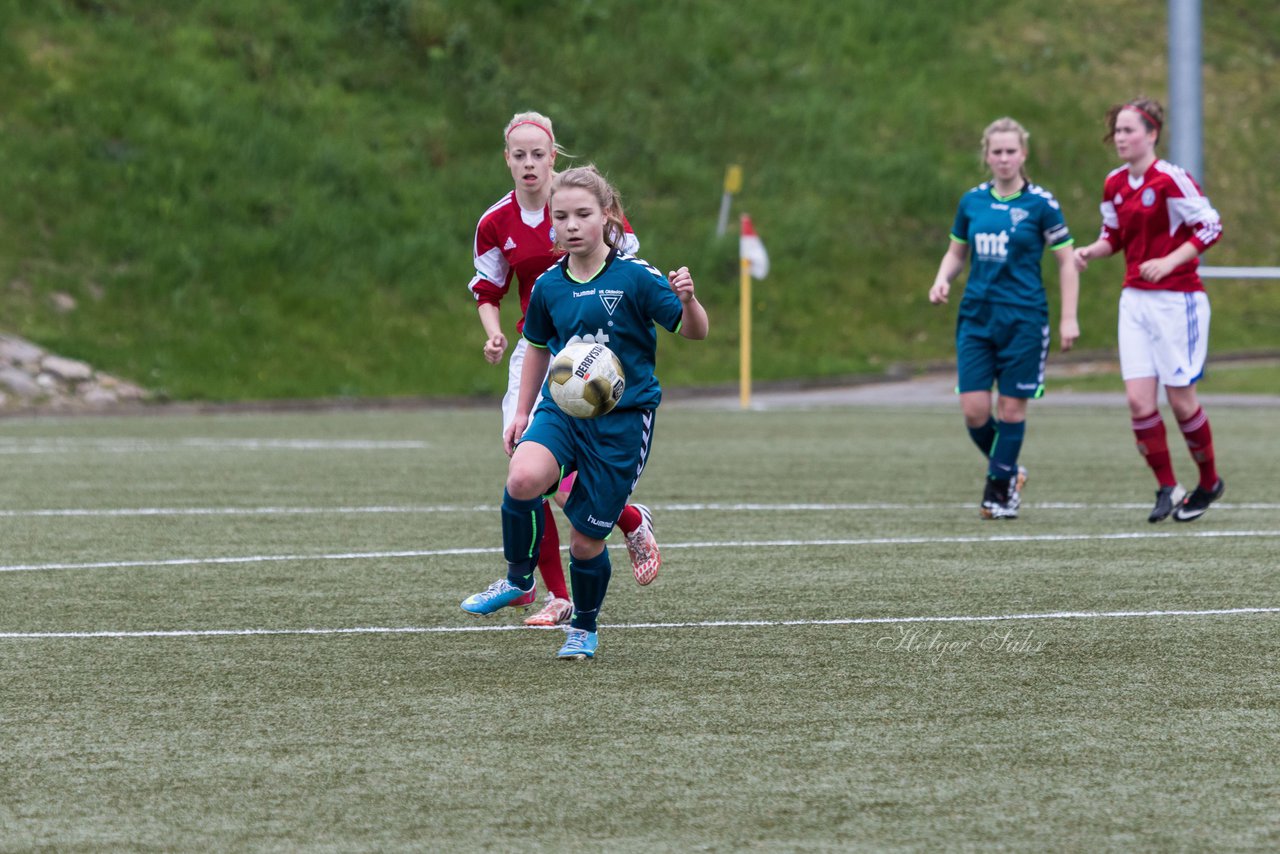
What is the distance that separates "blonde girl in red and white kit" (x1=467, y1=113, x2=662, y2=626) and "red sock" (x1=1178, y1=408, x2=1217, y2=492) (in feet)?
12.6

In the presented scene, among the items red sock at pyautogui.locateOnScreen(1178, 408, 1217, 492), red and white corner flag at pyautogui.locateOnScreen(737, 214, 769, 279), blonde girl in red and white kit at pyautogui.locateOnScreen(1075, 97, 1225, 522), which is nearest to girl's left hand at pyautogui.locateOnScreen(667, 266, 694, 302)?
blonde girl in red and white kit at pyautogui.locateOnScreen(1075, 97, 1225, 522)

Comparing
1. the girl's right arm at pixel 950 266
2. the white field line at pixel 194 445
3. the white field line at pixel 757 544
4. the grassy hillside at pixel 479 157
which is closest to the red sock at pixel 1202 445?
the white field line at pixel 757 544

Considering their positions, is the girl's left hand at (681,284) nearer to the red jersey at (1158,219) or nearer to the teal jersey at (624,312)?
the teal jersey at (624,312)

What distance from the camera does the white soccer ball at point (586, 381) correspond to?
18.6ft

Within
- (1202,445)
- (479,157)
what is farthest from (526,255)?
(479,157)

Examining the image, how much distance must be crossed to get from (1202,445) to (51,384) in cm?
1746

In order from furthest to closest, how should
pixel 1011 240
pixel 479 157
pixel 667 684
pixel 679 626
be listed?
pixel 479 157
pixel 1011 240
pixel 679 626
pixel 667 684

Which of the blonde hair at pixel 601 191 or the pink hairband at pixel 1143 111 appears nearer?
the blonde hair at pixel 601 191

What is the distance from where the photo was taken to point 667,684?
521 centimetres

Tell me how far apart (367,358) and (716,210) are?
8.01 m

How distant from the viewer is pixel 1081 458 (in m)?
13.9

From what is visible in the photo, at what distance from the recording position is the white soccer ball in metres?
5.66

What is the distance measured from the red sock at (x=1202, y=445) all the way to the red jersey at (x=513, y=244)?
12.9ft

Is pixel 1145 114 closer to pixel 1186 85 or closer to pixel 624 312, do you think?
pixel 624 312
